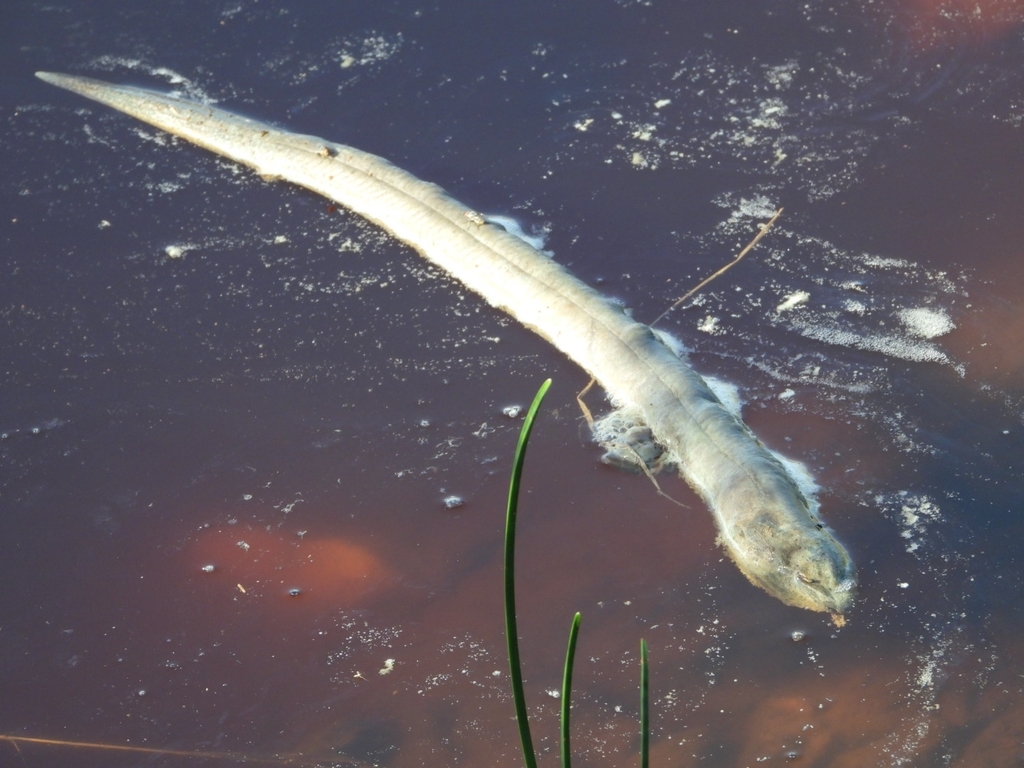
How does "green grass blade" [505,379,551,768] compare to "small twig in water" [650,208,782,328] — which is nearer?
"green grass blade" [505,379,551,768]

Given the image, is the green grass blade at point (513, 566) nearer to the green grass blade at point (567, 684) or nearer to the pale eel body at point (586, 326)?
the green grass blade at point (567, 684)

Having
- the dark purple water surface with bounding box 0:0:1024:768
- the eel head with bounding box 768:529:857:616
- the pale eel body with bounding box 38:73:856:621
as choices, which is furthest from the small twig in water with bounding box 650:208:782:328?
the eel head with bounding box 768:529:857:616

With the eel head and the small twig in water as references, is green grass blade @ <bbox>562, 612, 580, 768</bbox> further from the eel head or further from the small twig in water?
the small twig in water

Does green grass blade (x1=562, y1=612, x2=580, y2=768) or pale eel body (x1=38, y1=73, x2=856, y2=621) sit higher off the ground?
pale eel body (x1=38, y1=73, x2=856, y2=621)

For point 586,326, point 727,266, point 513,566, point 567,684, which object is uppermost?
point 727,266

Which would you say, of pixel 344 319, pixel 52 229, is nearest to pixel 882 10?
pixel 344 319

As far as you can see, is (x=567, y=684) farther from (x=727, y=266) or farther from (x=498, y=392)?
(x=727, y=266)

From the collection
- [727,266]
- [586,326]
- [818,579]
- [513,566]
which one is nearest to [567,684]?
[513,566]
